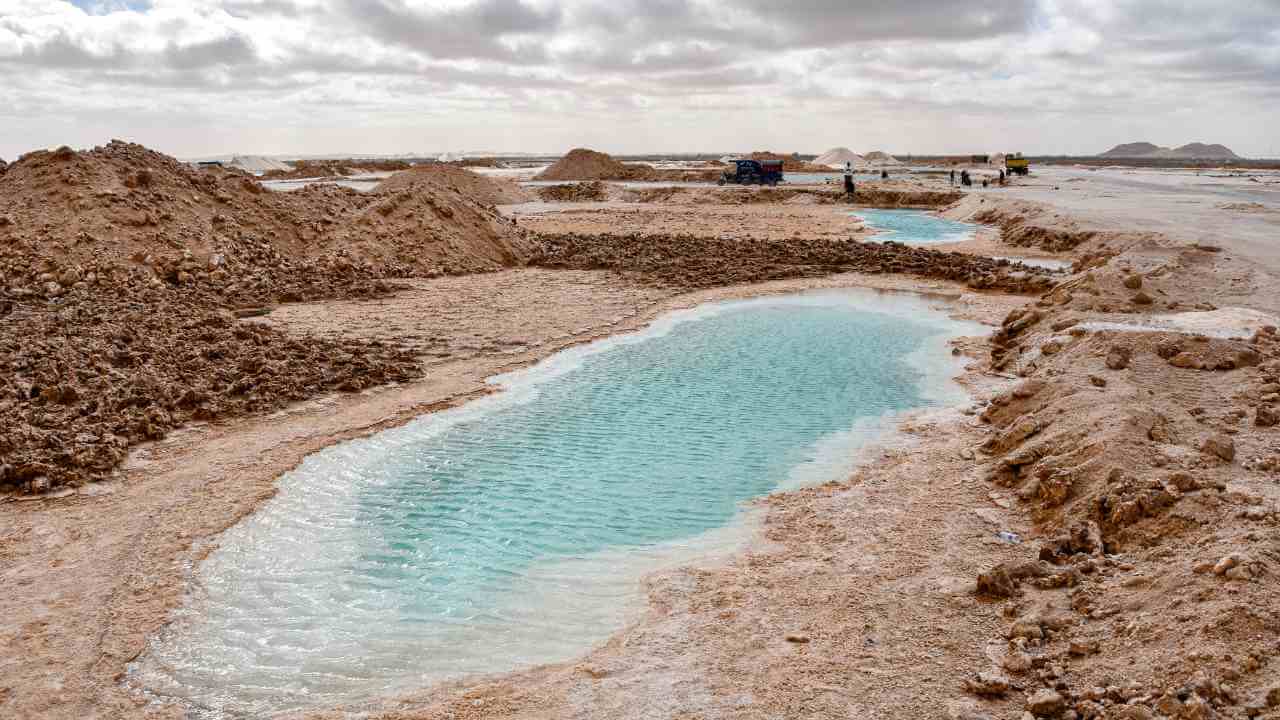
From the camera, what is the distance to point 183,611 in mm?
6191

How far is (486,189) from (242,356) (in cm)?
4175

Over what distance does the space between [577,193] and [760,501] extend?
175 feet

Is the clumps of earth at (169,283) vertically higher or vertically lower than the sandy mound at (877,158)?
lower

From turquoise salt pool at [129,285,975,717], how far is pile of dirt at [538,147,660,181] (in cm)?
6775

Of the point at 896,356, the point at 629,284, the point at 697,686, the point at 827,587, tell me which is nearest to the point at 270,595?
the point at 697,686

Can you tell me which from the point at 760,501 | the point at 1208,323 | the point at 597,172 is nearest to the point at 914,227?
the point at 1208,323

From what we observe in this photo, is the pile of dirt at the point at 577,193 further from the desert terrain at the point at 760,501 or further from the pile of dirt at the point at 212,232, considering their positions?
the desert terrain at the point at 760,501

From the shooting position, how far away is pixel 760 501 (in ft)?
27.3

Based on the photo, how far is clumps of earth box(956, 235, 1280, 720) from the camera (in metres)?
4.60

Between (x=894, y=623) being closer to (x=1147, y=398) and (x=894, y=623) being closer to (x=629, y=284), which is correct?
(x=1147, y=398)

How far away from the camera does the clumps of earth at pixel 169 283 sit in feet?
32.1

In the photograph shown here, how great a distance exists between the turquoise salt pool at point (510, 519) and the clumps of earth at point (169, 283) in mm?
2310

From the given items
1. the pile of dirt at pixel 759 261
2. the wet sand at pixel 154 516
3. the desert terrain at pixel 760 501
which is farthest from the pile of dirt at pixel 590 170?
the wet sand at pixel 154 516

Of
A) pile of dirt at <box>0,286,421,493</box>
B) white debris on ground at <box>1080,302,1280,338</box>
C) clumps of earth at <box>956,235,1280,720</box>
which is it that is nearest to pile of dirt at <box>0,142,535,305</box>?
pile of dirt at <box>0,286,421,493</box>
